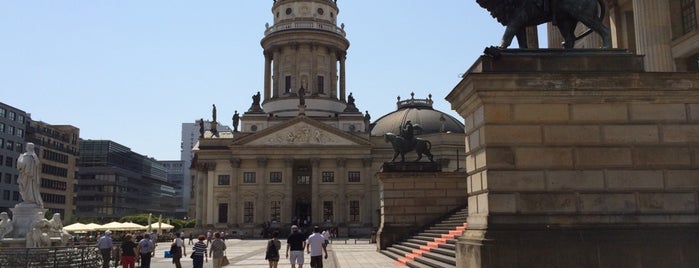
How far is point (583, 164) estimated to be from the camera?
10219 mm

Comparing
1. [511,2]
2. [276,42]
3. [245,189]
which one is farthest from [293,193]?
[511,2]

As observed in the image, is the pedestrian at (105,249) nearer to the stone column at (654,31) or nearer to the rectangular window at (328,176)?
the stone column at (654,31)

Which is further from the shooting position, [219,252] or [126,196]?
[126,196]

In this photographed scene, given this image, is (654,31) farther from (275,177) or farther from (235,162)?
(235,162)

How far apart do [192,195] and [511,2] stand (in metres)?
111

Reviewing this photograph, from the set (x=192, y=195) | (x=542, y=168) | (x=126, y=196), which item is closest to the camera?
(x=542, y=168)

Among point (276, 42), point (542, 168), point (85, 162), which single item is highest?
point (276, 42)

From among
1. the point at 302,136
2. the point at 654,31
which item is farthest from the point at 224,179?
the point at 654,31

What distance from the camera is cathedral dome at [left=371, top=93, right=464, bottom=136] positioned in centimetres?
9221

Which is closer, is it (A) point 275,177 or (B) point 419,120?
(A) point 275,177

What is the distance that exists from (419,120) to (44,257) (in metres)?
77.7

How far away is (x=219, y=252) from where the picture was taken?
18.7 metres

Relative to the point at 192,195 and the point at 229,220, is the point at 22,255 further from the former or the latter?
the point at 192,195

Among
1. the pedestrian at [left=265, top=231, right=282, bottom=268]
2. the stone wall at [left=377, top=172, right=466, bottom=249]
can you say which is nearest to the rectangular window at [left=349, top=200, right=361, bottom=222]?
the stone wall at [left=377, top=172, right=466, bottom=249]
